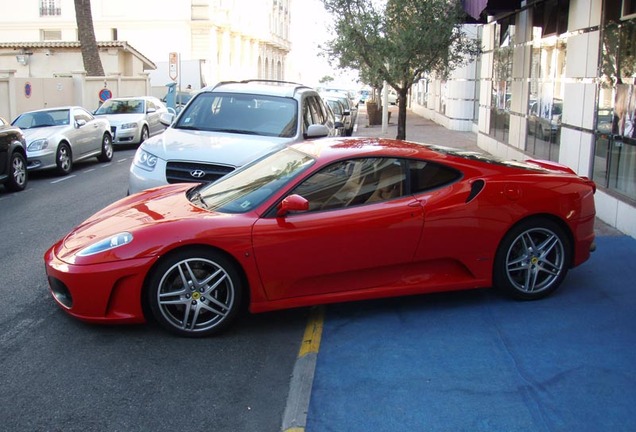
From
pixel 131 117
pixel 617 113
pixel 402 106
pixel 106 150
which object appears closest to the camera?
pixel 617 113

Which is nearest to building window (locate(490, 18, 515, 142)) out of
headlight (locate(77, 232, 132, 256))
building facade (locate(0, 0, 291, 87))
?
headlight (locate(77, 232, 132, 256))

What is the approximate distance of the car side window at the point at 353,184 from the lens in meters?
5.52

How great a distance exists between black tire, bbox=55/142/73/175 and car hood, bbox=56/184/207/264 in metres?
10.0

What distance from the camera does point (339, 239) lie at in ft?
17.6

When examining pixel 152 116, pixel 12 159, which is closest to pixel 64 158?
pixel 12 159

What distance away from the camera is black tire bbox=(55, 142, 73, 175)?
1558 cm

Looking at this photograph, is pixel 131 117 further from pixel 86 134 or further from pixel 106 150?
pixel 86 134

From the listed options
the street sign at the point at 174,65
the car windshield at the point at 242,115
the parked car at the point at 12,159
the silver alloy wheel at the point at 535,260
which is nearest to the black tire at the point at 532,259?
the silver alloy wheel at the point at 535,260

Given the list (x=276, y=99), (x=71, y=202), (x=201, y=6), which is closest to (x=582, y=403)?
(x=276, y=99)

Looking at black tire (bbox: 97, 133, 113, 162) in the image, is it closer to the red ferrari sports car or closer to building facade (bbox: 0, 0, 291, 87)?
the red ferrari sports car

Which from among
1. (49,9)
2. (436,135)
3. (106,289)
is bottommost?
(106,289)

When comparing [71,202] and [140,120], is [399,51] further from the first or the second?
[140,120]

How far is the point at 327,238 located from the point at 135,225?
4.71 ft

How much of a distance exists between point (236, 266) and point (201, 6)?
1974 inches
